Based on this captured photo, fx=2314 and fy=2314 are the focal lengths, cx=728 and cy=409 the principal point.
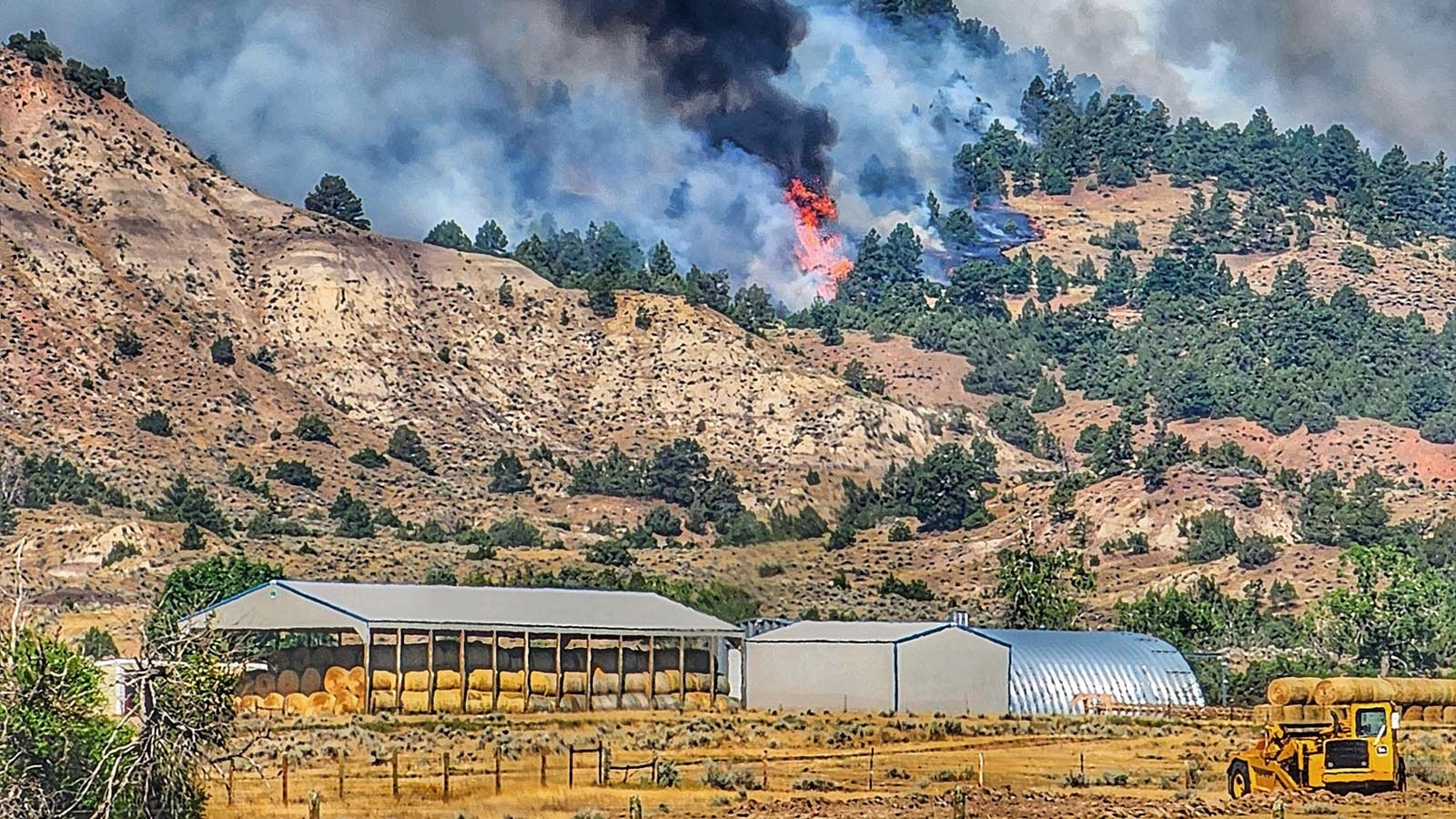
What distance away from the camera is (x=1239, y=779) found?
46.8 meters

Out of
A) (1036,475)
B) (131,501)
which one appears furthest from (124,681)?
(1036,475)

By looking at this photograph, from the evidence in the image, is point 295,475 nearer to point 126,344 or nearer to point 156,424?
point 156,424

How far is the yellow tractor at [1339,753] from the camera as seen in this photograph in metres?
45.2

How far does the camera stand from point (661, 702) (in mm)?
84000

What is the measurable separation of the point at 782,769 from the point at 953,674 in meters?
28.9

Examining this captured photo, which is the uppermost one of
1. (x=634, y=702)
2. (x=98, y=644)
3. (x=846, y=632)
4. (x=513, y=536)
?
(x=513, y=536)

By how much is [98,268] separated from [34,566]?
40.4 meters

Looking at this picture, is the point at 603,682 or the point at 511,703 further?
the point at 603,682

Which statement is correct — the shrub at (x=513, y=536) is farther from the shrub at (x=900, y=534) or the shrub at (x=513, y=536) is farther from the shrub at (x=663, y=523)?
the shrub at (x=900, y=534)

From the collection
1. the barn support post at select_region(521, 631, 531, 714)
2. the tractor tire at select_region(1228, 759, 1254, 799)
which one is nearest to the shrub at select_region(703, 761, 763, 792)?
the tractor tire at select_region(1228, 759, 1254, 799)

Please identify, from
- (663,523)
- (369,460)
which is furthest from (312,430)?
(663,523)

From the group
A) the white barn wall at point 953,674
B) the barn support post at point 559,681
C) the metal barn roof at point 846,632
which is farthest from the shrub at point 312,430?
the white barn wall at point 953,674

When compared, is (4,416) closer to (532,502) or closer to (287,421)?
(287,421)

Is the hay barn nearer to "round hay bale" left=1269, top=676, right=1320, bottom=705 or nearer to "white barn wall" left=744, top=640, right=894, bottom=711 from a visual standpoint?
"white barn wall" left=744, top=640, right=894, bottom=711
